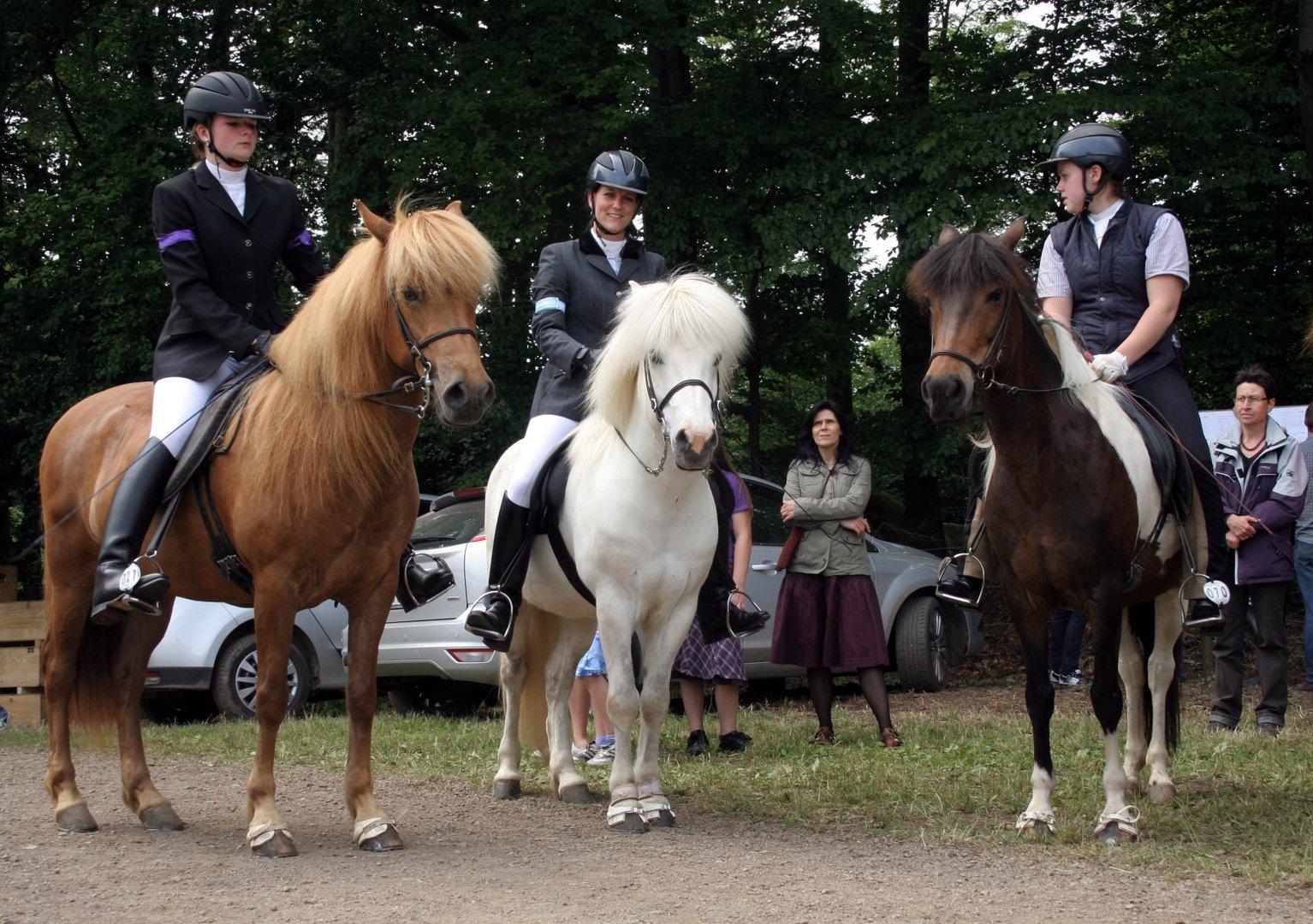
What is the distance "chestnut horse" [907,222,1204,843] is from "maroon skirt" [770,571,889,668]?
3.12m

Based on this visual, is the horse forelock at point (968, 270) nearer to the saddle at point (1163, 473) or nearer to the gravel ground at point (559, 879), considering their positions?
→ the saddle at point (1163, 473)

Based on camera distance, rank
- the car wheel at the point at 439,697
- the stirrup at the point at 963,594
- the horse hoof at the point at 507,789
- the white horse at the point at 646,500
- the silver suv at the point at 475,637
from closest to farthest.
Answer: the white horse at the point at 646,500 → the stirrup at the point at 963,594 → the horse hoof at the point at 507,789 → the silver suv at the point at 475,637 → the car wheel at the point at 439,697

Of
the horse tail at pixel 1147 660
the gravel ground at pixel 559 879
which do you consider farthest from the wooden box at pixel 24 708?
the horse tail at pixel 1147 660

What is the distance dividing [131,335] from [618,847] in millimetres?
12092

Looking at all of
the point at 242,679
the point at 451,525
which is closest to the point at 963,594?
the point at 451,525

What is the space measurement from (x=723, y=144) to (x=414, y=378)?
11038 millimetres

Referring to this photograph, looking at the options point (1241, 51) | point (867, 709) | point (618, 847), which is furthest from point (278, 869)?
point (1241, 51)

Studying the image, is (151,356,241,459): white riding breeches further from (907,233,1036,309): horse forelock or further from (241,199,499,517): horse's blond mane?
(907,233,1036,309): horse forelock

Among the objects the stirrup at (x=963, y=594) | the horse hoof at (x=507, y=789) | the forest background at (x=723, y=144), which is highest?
the forest background at (x=723, y=144)

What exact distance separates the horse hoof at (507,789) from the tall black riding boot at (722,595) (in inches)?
54.2

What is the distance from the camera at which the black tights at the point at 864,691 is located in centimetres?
946

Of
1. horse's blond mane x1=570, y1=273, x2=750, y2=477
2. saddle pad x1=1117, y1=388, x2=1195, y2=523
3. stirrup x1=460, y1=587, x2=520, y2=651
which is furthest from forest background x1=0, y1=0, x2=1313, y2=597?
saddle pad x1=1117, y1=388, x2=1195, y2=523

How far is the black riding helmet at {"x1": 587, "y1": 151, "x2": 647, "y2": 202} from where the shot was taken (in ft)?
23.5

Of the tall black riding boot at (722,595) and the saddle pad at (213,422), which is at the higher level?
the saddle pad at (213,422)
